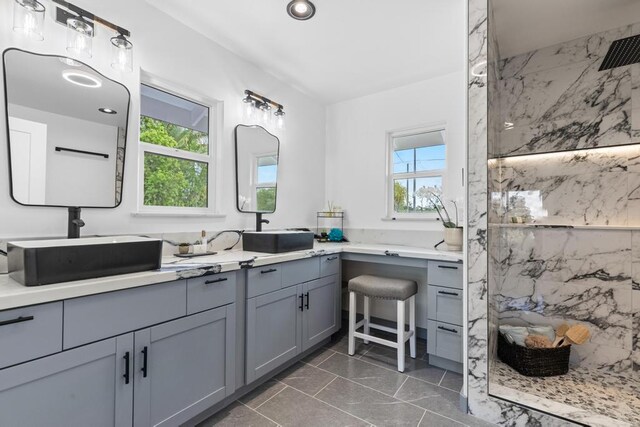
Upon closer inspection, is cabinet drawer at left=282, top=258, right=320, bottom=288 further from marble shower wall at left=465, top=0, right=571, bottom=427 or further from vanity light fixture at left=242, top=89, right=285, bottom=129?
vanity light fixture at left=242, top=89, right=285, bottom=129

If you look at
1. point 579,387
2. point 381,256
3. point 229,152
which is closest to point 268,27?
point 229,152

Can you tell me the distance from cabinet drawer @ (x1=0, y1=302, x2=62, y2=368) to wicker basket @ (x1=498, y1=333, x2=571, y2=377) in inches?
101

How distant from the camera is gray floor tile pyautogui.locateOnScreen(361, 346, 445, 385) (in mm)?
2256

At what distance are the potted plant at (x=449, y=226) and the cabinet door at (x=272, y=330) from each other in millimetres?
1403

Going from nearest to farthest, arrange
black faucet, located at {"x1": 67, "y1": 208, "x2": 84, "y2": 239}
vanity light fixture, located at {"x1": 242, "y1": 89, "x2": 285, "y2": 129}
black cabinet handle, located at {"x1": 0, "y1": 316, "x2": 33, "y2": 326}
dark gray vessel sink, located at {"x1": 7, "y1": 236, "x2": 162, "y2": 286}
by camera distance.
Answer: black cabinet handle, located at {"x1": 0, "y1": 316, "x2": 33, "y2": 326}
dark gray vessel sink, located at {"x1": 7, "y1": 236, "x2": 162, "y2": 286}
black faucet, located at {"x1": 67, "y1": 208, "x2": 84, "y2": 239}
vanity light fixture, located at {"x1": 242, "y1": 89, "x2": 285, "y2": 129}

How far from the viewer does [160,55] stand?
209 centimetres

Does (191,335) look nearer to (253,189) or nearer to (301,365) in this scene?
(301,365)

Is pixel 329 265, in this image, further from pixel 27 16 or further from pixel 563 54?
pixel 563 54

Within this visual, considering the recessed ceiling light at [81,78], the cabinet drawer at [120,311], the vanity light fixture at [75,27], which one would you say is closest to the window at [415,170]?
the cabinet drawer at [120,311]

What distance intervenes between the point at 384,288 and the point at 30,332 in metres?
2.08

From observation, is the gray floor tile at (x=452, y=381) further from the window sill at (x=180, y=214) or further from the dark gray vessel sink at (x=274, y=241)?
the window sill at (x=180, y=214)

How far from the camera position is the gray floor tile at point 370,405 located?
5.79 ft

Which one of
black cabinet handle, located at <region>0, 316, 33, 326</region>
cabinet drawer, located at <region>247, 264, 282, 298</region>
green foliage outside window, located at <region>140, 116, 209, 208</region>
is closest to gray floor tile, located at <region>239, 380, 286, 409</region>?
cabinet drawer, located at <region>247, 264, 282, 298</region>

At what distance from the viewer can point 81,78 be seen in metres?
1.72
